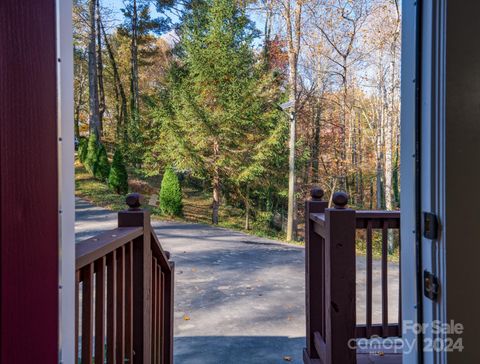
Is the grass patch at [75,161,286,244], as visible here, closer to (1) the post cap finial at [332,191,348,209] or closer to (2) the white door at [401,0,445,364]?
(1) the post cap finial at [332,191,348,209]

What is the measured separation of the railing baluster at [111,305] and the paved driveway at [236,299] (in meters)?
1.61

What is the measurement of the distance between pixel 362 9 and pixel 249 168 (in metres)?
5.75

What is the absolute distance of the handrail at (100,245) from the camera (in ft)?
3.54

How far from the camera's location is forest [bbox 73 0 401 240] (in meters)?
11.5

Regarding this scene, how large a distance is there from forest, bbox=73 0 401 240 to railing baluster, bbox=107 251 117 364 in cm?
999

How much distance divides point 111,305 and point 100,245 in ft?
0.99

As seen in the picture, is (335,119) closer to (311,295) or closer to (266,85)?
(266,85)

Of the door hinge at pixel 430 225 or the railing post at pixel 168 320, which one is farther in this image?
the railing post at pixel 168 320

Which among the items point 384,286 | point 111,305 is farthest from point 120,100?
point 111,305

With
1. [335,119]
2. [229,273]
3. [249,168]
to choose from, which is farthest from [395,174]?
[229,273]

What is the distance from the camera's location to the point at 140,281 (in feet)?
5.52

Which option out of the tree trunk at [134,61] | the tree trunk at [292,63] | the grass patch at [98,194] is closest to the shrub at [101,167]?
the grass patch at [98,194]

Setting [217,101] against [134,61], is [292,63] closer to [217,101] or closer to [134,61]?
[217,101]

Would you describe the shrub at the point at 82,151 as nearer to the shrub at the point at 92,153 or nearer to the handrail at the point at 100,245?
the shrub at the point at 92,153
